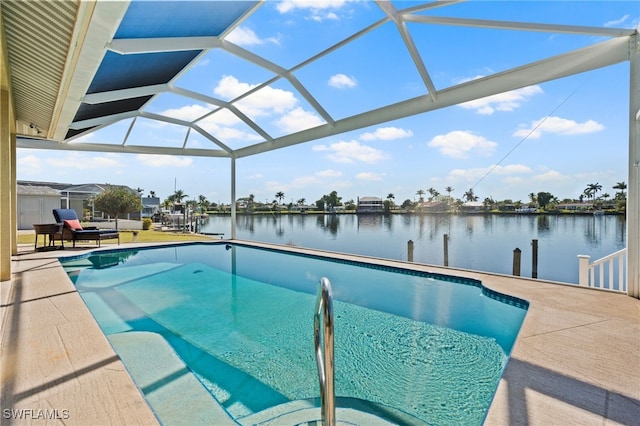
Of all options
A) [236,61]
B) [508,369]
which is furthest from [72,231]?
[508,369]

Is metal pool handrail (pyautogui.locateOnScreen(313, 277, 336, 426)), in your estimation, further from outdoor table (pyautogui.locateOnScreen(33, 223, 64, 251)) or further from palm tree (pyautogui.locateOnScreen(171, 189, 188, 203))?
palm tree (pyautogui.locateOnScreen(171, 189, 188, 203))

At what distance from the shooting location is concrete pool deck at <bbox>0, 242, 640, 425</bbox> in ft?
6.29

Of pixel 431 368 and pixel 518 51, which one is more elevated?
pixel 518 51

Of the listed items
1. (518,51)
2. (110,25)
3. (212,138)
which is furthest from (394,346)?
(212,138)

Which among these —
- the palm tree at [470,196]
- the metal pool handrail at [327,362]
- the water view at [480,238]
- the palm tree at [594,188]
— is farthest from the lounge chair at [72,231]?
the palm tree at [594,188]

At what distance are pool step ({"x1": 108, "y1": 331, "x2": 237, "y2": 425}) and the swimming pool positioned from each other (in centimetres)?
2

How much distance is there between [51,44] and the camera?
349 centimetres

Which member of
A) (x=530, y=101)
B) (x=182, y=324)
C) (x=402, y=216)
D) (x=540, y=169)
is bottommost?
(x=182, y=324)

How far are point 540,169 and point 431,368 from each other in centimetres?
1289

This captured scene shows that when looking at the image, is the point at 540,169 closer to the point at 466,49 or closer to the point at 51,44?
the point at 466,49

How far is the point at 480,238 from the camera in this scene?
649 inches

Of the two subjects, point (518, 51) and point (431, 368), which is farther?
point (518, 51)

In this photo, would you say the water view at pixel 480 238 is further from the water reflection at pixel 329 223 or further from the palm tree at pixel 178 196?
the palm tree at pixel 178 196

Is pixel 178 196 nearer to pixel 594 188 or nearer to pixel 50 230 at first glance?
pixel 50 230
